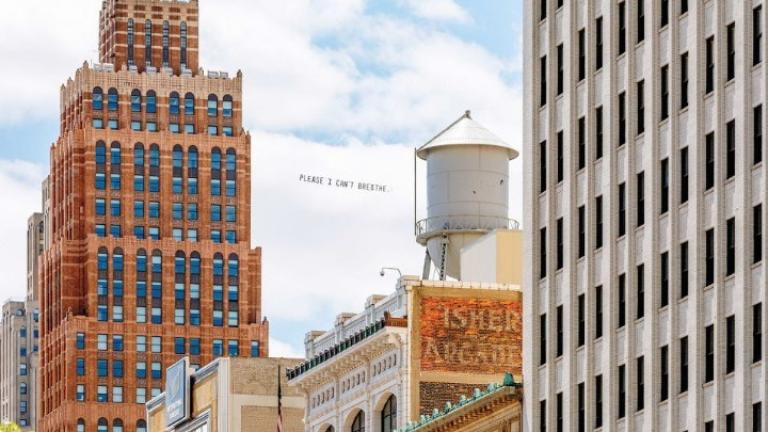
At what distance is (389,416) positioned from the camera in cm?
11900
